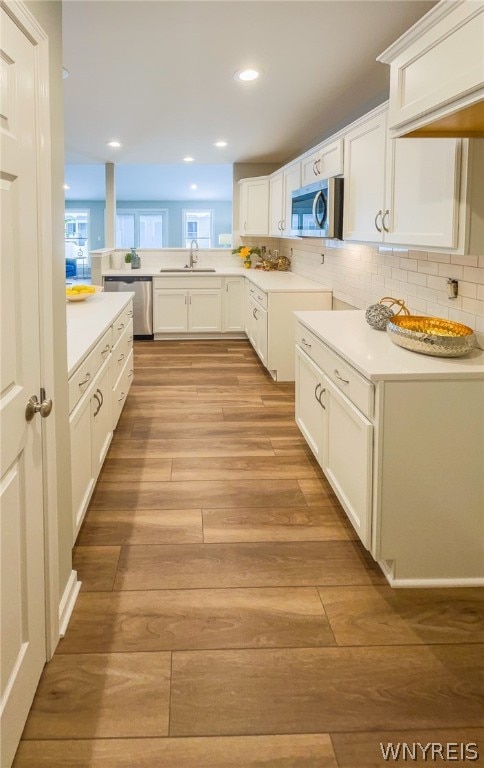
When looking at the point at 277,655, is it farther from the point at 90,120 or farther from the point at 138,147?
the point at 138,147

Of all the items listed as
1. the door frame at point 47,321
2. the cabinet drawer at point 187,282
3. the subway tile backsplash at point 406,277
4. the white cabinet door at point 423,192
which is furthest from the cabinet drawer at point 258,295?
the door frame at point 47,321

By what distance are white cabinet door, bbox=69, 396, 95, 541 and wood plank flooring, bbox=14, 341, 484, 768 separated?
0.58 feet

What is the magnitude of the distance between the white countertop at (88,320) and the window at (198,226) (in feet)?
33.1

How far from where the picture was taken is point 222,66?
367cm

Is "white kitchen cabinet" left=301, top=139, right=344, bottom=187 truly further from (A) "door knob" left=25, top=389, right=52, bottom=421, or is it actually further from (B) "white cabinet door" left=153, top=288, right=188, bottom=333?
(A) "door knob" left=25, top=389, right=52, bottom=421

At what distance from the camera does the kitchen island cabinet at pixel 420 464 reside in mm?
2123

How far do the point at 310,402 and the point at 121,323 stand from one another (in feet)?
4.88

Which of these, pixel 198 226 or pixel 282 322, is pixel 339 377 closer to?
pixel 282 322

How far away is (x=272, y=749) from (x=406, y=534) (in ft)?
3.15

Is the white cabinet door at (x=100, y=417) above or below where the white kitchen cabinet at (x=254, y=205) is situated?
→ below

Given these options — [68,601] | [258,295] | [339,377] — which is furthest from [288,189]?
[68,601]

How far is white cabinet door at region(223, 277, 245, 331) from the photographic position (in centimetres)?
724

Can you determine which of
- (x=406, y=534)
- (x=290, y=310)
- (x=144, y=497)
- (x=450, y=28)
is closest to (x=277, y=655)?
(x=406, y=534)

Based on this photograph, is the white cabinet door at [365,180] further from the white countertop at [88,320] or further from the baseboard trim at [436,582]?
the baseboard trim at [436,582]
